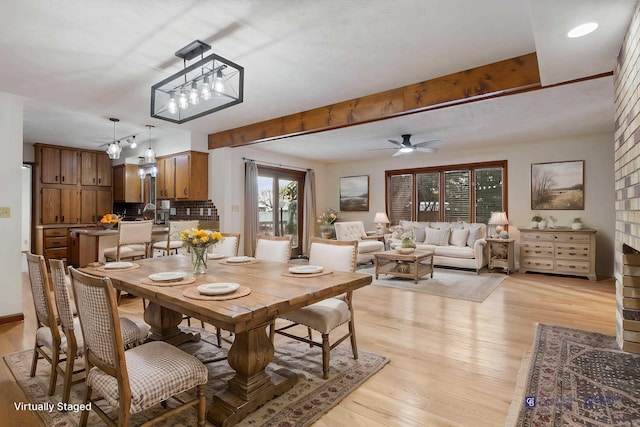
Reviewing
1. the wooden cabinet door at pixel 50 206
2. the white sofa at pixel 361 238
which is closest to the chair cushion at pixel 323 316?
the white sofa at pixel 361 238

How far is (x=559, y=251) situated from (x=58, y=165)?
9804mm

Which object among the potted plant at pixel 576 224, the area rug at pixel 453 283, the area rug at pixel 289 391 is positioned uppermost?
the potted plant at pixel 576 224

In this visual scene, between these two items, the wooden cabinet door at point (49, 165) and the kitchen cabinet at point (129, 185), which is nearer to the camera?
the wooden cabinet door at point (49, 165)

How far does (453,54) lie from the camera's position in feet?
9.32

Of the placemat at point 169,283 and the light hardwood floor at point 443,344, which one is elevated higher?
the placemat at point 169,283

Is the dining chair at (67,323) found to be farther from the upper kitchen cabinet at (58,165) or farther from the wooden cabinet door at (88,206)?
the wooden cabinet door at (88,206)

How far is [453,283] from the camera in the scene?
536 cm

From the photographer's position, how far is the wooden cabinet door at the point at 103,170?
7.47m

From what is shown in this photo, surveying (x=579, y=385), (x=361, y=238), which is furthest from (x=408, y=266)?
(x=579, y=385)

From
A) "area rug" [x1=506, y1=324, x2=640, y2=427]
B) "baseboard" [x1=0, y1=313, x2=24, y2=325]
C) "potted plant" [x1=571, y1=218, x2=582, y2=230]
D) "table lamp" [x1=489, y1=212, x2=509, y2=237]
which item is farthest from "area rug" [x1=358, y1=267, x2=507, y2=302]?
"baseboard" [x1=0, y1=313, x2=24, y2=325]

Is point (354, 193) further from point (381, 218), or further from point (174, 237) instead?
point (174, 237)

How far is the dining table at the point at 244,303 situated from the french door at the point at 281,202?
4.77 meters

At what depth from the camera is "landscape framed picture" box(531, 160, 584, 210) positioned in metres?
6.02

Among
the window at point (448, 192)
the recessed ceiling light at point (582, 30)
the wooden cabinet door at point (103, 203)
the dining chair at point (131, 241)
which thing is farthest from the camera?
the wooden cabinet door at point (103, 203)
